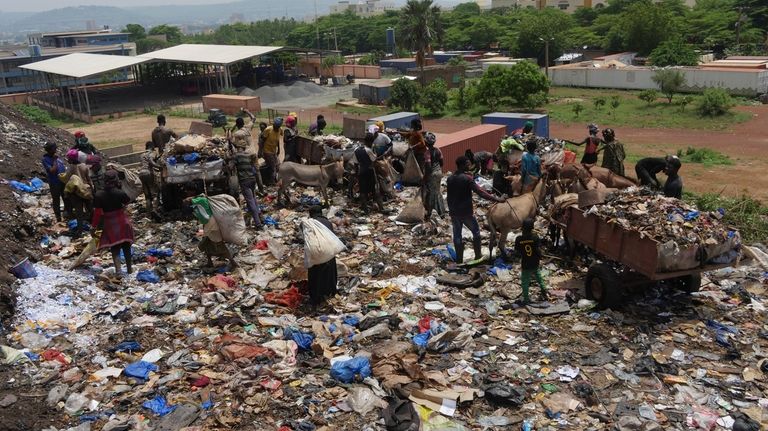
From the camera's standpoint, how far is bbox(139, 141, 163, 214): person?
12383mm

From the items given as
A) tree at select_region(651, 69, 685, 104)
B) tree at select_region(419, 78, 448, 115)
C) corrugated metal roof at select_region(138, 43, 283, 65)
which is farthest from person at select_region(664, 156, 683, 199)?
corrugated metal roof at select_region(138, 43, 283, 65)

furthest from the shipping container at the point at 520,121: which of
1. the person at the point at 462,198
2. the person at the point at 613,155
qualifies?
the person at the point at 462,198

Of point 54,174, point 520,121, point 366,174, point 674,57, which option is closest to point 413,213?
point 366,174

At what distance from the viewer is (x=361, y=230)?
11695 millimetres

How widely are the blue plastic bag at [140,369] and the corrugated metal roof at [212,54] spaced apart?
3964 centimetres

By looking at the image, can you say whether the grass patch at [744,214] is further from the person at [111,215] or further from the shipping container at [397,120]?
the person at [111,215]

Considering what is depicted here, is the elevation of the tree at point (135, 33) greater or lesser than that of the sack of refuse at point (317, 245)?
greater

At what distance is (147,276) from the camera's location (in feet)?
31.3

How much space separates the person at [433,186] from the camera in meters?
11.7

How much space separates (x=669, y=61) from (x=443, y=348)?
4566 cm

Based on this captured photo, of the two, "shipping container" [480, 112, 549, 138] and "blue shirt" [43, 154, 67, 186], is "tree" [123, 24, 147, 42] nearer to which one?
"shipping container" [480, 112, 549, 138]

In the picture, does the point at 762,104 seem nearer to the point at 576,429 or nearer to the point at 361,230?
the point at 361,230

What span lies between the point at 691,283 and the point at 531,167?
357cm

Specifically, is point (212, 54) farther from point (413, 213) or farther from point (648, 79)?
point (413, 213)
